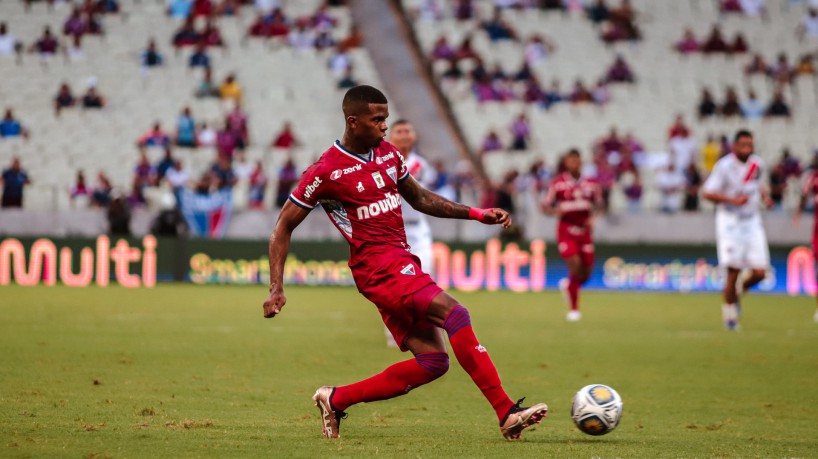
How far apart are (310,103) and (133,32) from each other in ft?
19.5

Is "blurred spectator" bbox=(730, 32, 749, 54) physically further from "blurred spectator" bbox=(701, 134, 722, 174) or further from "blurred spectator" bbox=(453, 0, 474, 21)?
"blurred spectator" bbox=(453, 0, 474, 21)

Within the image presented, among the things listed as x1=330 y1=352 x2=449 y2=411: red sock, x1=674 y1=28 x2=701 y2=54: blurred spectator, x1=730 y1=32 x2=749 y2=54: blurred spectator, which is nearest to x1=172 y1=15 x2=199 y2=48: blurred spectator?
x1=674 y1=28 x2=701 y2=54: blurred spectator

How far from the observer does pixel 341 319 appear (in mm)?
19188

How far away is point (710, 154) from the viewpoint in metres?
33.8

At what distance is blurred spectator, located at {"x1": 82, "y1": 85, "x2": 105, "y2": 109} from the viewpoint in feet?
112

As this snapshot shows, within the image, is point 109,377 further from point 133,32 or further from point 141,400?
point 133,32

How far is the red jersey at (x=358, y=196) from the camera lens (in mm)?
7906

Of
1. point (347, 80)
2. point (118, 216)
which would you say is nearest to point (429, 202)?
point (118, 216)

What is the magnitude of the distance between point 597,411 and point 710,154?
27.0 metres

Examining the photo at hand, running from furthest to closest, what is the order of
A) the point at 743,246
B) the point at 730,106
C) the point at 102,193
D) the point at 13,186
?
the point at 730,106, the point at 102,193, the point at 13,186, the point at 743,246

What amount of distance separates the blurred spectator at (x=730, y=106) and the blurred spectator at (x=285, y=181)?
43.8 ft

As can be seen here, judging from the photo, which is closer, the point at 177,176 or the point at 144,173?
the point at 177,176

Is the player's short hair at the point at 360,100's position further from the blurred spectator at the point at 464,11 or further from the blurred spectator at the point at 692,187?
the blurred spectator at the point at 464,11

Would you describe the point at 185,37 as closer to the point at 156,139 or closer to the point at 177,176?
the point at 156,139
